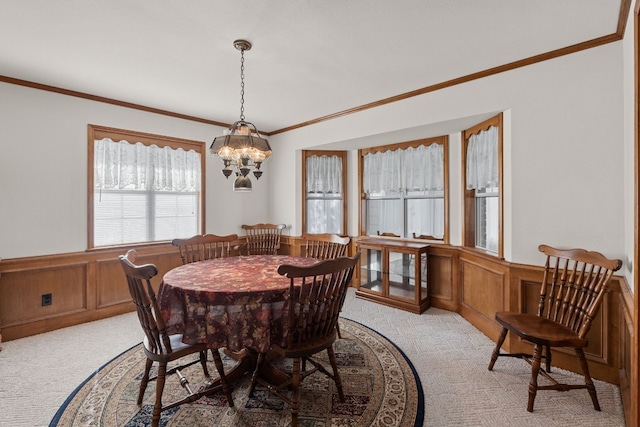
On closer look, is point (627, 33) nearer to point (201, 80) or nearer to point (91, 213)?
point (201, 80)

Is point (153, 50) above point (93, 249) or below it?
above

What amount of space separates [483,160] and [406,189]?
1207 mm

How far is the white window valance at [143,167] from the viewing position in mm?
3617

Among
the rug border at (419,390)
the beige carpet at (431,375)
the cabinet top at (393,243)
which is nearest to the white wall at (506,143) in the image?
the cabinet top at (393,243)

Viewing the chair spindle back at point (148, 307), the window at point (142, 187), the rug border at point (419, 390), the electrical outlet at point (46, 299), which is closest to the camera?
the chair spindle back at point (148, 307)

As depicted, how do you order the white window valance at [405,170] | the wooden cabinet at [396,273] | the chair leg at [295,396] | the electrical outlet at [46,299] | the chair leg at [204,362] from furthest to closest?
the white window valance at [405,170] < the wooden cabinet at [396,273] < the electrical outlet at [46,299] < the chair leg at [204,362] < the chair leg at [295,396]

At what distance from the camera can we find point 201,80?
3.10 meters

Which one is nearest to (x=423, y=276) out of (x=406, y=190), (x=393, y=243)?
(x=393, y=243)

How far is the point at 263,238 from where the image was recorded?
4871mm

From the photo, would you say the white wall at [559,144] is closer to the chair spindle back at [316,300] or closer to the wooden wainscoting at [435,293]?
the wooden wainscoting at [435,293]

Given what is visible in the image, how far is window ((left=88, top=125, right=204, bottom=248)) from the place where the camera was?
360 cm

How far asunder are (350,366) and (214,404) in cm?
105

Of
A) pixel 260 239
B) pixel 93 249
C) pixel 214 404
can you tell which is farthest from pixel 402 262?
pixel 93 249

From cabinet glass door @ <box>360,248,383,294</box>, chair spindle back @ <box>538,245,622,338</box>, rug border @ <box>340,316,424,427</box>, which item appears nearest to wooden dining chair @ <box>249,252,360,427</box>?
rug border @ <box>340,316,424,427</box>
